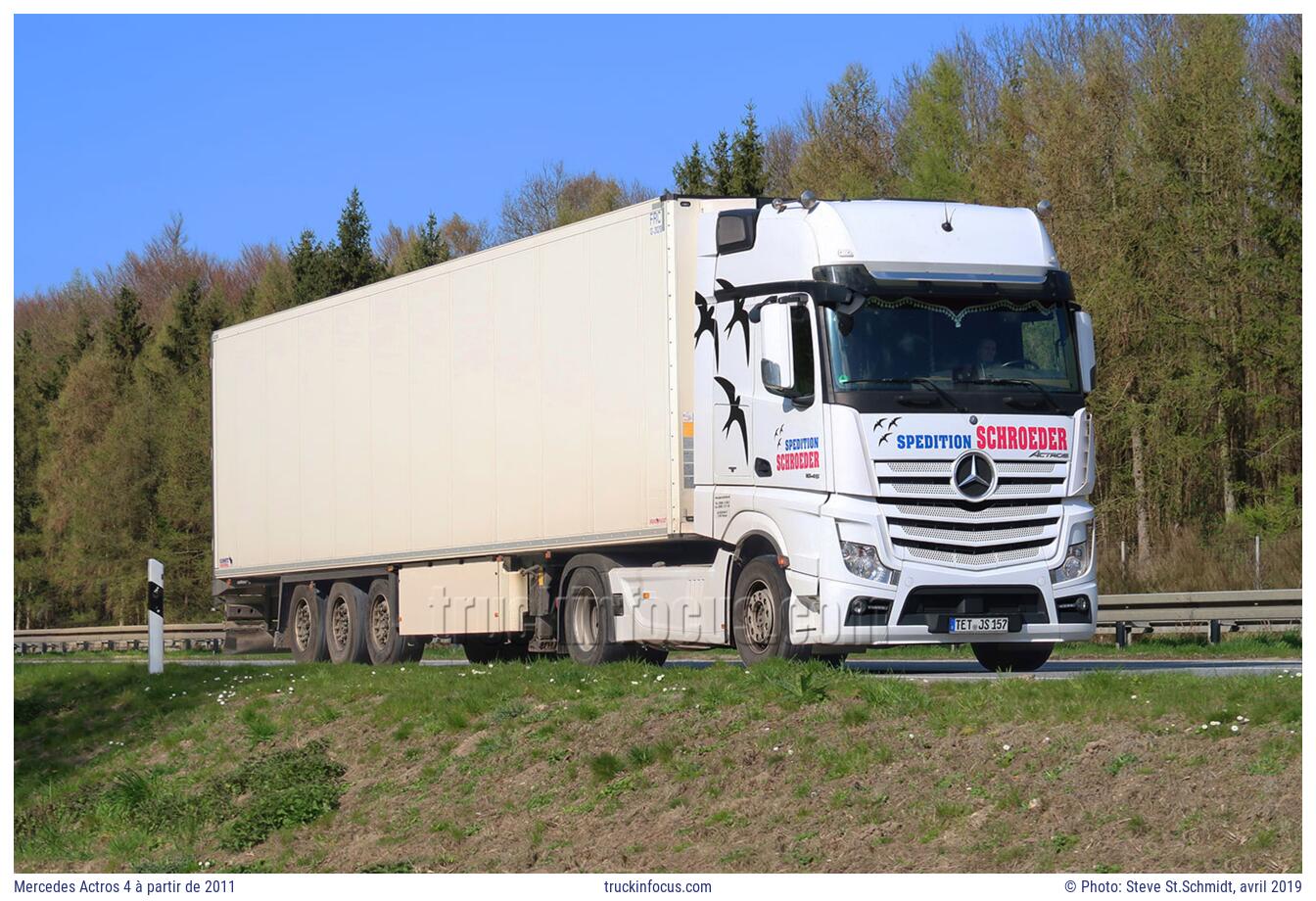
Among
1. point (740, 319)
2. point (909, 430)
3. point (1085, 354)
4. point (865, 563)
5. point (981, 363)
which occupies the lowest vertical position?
point (865, 563)

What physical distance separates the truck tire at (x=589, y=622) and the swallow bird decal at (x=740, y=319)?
123 inches

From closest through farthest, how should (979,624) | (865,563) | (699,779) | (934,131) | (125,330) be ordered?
1. (699,779)
2. (865,563)
3. (979,624)
4. (934,131)
5. (125,330)

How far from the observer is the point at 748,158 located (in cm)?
4666

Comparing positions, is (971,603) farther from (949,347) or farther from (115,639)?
(115,639)

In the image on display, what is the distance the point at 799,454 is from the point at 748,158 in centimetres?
3299

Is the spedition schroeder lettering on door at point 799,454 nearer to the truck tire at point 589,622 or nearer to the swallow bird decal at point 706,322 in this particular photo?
the swallow bird decal at point 706,322

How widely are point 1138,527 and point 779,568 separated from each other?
2338 centimetres

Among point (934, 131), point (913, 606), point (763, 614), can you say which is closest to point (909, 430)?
point (913, 606)

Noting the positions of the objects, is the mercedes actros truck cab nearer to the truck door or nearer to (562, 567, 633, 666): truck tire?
the truck door

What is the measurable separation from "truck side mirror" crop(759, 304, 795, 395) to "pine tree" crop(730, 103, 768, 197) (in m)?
32.0

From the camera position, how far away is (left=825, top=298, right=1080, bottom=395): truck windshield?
14375mm

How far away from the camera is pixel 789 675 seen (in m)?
12.3

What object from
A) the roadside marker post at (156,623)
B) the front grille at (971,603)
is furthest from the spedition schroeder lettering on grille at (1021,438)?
the roadside marker post at (156,623)

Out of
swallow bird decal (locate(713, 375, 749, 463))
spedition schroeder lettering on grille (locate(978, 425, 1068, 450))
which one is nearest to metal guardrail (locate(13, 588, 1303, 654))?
spedition schroeder lettering on grille (locate(978, 425, 1068, 450))
